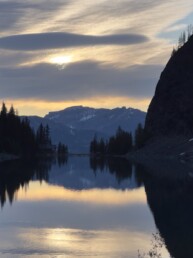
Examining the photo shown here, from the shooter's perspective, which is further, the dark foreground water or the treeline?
the treeline

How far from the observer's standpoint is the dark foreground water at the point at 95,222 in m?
25.1

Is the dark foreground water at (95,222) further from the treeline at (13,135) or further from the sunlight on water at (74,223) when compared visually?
the treeline at (13,135)

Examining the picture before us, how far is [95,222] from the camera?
3406cm

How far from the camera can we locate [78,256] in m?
23.5

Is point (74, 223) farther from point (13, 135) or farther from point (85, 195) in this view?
point (13, 135)

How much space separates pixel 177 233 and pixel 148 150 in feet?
538

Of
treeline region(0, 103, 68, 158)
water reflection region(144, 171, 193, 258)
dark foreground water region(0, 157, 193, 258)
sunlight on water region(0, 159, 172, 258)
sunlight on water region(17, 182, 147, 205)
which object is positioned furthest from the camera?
treeline region(0, 103, 68, 158)

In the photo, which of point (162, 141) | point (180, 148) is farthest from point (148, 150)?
point (180, 148)

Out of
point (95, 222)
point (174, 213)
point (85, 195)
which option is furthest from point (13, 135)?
point (95, 222)

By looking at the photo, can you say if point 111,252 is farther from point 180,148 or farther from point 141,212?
point 180,148

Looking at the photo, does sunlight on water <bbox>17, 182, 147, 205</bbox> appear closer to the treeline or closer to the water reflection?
the water reflection

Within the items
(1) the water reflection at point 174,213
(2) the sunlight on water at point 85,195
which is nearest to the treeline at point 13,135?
(2) the sunlight on water at point 85,195

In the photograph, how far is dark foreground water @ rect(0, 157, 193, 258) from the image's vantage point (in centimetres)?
2508

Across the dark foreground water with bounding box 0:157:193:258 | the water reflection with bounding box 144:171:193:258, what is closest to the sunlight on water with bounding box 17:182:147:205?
the dark foreground water with bounding box 0:157:193:258
